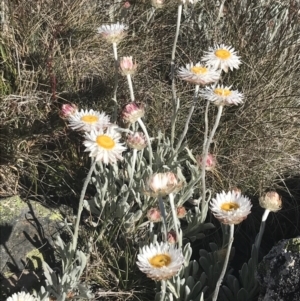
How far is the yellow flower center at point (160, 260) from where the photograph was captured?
5.58 ft

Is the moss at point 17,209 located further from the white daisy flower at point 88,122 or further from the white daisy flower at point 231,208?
the white daisy flower at point 231,208

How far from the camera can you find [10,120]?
283cm

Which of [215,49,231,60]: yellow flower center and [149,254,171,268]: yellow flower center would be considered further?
[215,49,231,60]: yellow flower center

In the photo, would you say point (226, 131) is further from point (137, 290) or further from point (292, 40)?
point (137, 290)

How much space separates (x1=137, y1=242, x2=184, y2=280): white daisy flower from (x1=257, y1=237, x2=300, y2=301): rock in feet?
1.21

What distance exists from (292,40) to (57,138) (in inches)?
51.8

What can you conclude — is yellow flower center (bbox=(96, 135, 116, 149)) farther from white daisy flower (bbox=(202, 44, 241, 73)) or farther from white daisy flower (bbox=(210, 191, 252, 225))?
white daisy flower (bbox=(202, 44, 241, 73))

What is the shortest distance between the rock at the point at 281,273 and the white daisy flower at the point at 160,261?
0.37 m

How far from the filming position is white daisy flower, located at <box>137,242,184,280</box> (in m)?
1.64

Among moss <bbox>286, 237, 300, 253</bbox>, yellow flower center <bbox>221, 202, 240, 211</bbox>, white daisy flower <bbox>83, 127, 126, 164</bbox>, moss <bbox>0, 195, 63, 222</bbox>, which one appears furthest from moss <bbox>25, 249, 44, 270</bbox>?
moss <bbox>286, 237, 300, 253</bbox>

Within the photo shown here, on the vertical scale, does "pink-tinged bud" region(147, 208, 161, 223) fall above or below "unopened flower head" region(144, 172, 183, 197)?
above

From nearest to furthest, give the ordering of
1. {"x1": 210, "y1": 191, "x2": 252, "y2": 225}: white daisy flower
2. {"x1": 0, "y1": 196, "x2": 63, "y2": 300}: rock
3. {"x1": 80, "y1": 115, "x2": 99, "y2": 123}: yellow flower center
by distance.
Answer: {"x1": 210, "y1": 191, "x2": 252, "y2": 225}: white daisy flower, {"x1": 80, "y1": 115, "x2": 99, "y2": 123}: yellow flower center, {"x1": 0, "y1": 196, "x2": 63, "y2": 300}: rock

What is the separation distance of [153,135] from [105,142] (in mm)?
950

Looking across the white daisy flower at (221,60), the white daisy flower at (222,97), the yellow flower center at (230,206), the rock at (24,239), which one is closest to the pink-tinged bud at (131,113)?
the white daisy flower at (222,97)
